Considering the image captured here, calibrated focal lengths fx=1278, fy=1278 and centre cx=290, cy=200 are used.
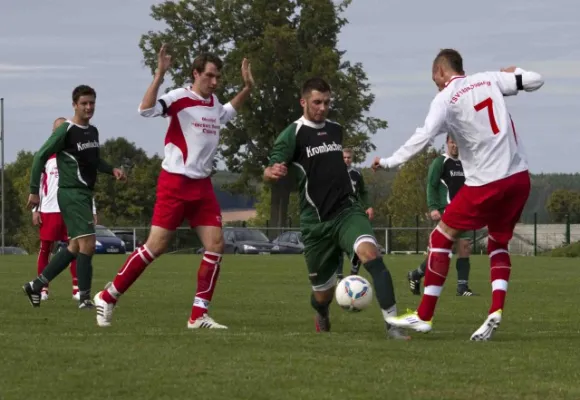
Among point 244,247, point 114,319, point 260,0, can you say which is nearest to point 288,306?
point 114,319

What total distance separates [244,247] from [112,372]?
4454 centimetres

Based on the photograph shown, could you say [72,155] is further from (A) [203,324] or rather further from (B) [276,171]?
(B) [276,171]

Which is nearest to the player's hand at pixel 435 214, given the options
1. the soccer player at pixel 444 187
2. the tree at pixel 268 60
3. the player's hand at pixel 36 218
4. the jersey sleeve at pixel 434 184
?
the soccer player at pixel 444 187

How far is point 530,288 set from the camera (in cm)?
1908

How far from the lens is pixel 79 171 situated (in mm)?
13500

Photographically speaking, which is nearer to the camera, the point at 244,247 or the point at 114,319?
the point at 114,319

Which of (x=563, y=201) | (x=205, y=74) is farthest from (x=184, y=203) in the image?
(x=563, y=201)

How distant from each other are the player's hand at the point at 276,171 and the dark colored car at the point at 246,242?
4207cm

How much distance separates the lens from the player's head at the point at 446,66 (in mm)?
9719

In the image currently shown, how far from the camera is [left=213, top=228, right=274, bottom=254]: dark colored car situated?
2044 inches

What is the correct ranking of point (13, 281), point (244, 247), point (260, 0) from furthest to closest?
1. point (260, 0)
2. point (244, 247)
3. point (13, 281)

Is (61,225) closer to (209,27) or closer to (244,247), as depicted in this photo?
(244,247)

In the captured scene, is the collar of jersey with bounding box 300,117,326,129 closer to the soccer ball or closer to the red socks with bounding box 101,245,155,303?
the soccer ball

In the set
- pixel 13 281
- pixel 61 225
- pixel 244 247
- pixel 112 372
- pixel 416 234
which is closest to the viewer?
pixel 112 372
